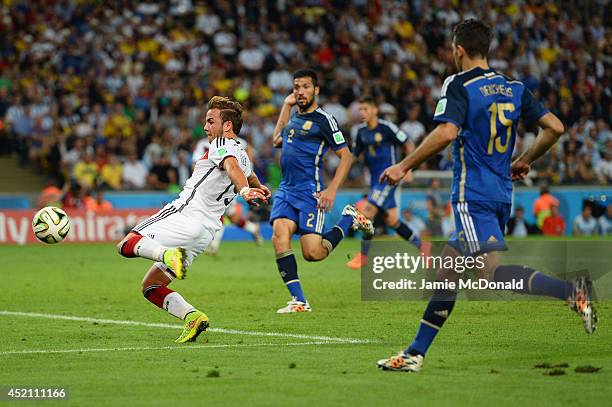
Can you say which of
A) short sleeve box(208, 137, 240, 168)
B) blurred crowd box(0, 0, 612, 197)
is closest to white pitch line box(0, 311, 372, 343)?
short sleeve box(208, 137, 240, 168)

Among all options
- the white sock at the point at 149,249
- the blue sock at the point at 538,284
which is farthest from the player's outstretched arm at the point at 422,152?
the white sock at the point at 149,249

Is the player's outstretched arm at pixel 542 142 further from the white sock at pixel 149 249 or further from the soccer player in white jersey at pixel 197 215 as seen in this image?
the white sock at pixel 149 249

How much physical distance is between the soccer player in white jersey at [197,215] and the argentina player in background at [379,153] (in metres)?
7.94

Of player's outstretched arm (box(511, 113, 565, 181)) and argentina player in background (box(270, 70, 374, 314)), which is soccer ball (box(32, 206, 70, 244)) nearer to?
argentina player in background (box(270, 70, 374, 314))

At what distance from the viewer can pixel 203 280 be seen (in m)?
17.0

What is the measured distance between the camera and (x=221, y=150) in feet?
32.0

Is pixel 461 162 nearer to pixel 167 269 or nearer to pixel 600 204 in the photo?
pixel 167 269

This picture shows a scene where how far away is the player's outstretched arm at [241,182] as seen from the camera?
918 cm

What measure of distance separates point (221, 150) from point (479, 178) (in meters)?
2.66

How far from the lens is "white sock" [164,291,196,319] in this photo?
9898 millimetres

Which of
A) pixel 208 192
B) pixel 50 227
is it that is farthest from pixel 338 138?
pixel 50 227

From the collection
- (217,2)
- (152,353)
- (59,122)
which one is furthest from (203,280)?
(217,2)

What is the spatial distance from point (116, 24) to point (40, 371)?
23444 millimetres

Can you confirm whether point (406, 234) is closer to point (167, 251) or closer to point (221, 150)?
point (221, 150)
